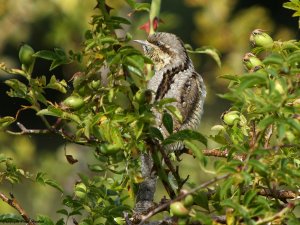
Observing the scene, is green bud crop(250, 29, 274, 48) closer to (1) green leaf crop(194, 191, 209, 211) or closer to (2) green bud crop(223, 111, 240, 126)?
(2) green bud crop(223, 111, 240, 126)

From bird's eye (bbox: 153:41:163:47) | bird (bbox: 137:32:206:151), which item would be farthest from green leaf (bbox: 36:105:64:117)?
bird's eye (bbox: 153:41:163:47)

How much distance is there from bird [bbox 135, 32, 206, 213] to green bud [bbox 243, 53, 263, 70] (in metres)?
0.90

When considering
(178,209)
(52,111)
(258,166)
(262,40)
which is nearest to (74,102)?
(52,111)

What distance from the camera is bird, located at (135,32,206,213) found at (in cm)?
363

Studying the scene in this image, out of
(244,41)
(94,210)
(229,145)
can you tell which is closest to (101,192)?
(94,210)

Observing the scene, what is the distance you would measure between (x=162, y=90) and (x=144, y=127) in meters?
1.76

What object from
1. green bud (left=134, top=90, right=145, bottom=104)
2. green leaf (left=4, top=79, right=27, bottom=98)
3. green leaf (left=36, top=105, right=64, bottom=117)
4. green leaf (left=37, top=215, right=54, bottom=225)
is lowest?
green leaf (left=37, top=215, right=54, bottom=225)

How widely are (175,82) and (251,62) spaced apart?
1.58 metres

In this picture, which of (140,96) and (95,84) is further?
(95,84)

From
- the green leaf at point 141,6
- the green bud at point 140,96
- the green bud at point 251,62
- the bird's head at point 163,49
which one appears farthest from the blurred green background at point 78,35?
the green bud at point 140,96

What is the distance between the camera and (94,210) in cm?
219

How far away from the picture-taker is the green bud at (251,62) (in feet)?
7.48

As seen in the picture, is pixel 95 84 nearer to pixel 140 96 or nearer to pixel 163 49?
pixel 140 96

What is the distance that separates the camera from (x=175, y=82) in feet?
12.7
